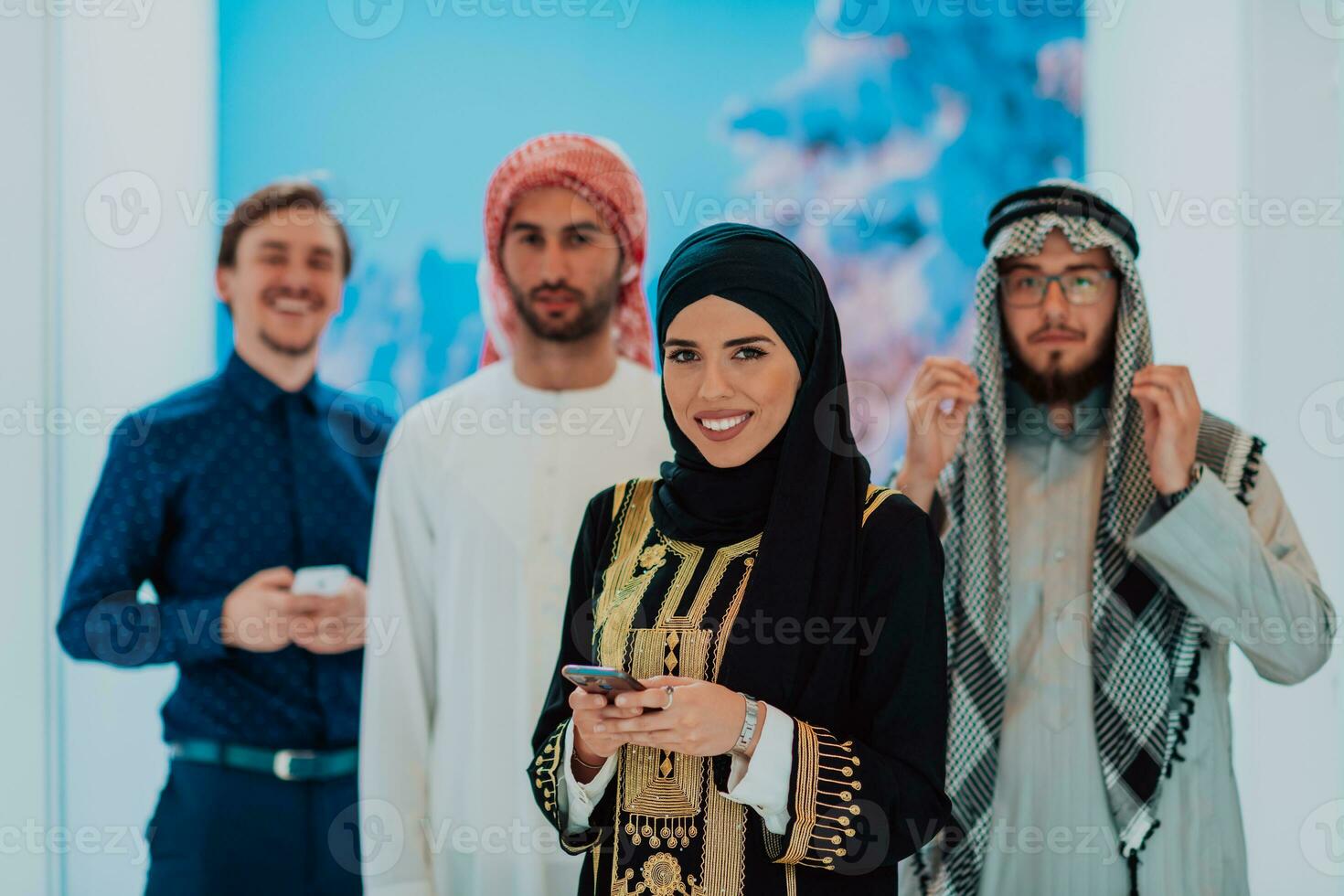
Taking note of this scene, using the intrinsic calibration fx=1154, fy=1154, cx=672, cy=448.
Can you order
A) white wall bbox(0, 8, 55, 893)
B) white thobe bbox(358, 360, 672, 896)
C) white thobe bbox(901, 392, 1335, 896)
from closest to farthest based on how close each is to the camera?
1. white thobe bbox(901, 392, 1335, 896)
2. white thobe bbox(358, 360, 672, 896)
3. white wall bbox(0, 8, 55, 893)

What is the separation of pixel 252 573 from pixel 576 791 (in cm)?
141

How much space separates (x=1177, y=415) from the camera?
7.06ft

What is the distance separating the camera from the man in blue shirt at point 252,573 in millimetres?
2637

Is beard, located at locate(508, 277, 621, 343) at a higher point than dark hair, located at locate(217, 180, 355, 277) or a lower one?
lower

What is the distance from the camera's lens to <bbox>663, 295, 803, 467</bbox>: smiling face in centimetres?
164

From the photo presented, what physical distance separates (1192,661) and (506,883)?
146cm

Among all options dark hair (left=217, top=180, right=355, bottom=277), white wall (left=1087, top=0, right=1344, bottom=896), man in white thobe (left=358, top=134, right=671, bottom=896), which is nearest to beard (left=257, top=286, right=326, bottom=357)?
dark hair (left=217, top=180, right=355, bottom=277)

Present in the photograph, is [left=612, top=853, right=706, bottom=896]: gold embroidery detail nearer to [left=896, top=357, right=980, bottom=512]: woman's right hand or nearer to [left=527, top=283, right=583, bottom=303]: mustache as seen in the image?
[left=896, top=357, right=980, bottom=512]: woman's right hand

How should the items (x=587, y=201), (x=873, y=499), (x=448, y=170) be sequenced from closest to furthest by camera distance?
(x=873, y=499) → (x=587, y=201) → (x=448, y=170)

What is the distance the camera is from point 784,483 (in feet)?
5.33

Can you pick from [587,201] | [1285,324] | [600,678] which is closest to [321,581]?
[587,201]

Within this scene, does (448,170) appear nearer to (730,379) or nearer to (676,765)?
(730,379)

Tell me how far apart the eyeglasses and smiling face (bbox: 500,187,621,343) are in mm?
901

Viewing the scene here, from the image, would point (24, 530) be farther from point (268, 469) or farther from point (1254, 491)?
point (1254, 491)
